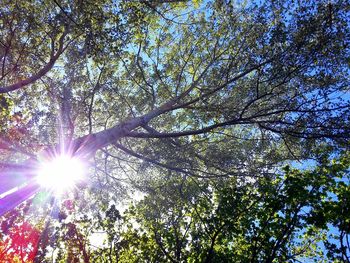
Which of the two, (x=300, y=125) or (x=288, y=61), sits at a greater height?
(x=288, y=61)

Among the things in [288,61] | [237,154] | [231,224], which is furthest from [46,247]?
[288,61]

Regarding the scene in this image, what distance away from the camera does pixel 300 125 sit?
32.4 feet

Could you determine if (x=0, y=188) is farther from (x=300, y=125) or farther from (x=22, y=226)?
(x=300, y=125)

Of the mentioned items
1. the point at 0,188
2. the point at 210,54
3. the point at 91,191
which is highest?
the point at 210,54

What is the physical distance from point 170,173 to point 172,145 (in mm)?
1512

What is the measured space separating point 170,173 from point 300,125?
19.1ft

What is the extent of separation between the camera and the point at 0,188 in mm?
7055

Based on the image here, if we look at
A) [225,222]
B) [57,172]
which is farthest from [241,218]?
[57,172]

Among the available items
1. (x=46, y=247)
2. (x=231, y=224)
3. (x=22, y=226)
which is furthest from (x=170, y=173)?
(x=22, y=226)

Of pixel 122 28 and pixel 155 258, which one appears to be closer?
pixel 122 28

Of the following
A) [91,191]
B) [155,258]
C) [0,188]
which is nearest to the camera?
[0,188]

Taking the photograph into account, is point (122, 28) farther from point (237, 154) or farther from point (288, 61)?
point (237, 154)

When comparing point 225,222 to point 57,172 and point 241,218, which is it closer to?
point 241,218

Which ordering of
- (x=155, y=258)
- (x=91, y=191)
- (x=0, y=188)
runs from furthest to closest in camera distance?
1. (x=91, y=191)
2. (x=155, y=258)
3. (x=0, y=188)
